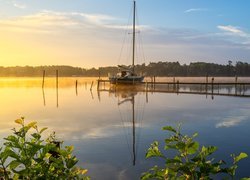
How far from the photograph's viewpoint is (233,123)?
26.0 meters

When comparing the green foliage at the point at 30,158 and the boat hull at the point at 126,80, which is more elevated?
the green foliage at the point at 30,158

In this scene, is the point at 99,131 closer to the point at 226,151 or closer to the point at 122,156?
the point at 122,156

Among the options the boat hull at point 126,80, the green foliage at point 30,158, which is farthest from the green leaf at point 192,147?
the boat hull at point 126,80

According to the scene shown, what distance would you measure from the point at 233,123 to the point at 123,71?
58423mm

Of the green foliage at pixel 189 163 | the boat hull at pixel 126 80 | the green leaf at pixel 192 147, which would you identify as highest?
the green leaf at pixel 192 147

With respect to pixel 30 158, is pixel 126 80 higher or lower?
lower

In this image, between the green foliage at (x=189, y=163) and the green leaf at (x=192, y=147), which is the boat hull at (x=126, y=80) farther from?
the green leaf at (x=192, y=147)

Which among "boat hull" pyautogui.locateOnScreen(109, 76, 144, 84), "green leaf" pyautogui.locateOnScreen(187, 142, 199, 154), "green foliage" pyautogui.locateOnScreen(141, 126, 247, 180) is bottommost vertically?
"boat hull" pyautogui.locateOnScreen(109, 76, 144, 84)

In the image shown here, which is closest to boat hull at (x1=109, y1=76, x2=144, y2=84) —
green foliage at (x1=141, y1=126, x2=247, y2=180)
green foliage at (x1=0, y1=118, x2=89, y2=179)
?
green foliage at (x1=0, y1=118, x2=89, y2=179)

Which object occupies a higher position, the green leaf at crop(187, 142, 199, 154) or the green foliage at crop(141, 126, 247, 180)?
the green leaf at crop(187, 142, 199, 154)

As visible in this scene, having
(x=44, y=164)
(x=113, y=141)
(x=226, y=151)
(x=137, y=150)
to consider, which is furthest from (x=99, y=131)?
(x=44, y=164)

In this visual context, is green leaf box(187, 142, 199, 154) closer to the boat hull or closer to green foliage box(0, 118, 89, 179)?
green foliage box(0, 118, 89, 179)

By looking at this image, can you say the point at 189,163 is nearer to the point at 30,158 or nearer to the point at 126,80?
the point at 30,158

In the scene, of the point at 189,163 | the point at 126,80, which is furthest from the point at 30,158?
the point at 126,80
